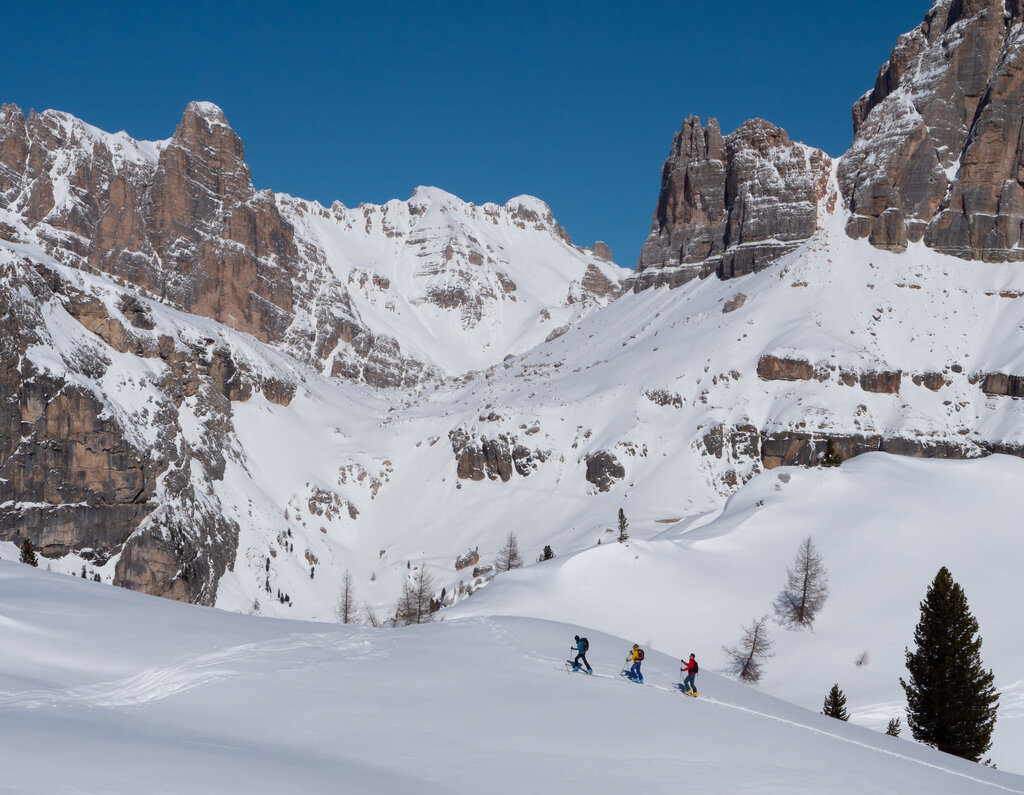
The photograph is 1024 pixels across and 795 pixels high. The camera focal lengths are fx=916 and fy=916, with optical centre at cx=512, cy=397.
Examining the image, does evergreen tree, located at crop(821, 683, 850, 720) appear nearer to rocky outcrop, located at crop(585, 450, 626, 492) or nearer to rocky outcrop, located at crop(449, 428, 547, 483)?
rocky outcrop, located at crop(585, 450, 626, 492)

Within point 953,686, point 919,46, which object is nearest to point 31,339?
point 953,686

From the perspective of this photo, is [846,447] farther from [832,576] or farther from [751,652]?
[751,652]

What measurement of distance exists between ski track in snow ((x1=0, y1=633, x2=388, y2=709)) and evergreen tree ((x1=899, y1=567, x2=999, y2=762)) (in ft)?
74.2

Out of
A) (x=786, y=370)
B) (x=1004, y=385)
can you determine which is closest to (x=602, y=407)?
(x=786, y=370)

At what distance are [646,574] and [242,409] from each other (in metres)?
75.2

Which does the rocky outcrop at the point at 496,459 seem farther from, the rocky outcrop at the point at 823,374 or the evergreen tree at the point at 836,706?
the evergreen tree at the point at 836,706

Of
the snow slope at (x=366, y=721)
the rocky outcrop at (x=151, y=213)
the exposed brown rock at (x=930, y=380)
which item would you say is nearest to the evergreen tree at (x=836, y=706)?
the snow slope at (x=366, y=721)

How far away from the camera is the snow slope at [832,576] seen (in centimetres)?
4750

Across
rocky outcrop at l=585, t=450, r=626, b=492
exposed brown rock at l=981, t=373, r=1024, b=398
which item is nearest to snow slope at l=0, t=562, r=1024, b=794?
rocky outcrop at l=585, t=450, r=626, b=492

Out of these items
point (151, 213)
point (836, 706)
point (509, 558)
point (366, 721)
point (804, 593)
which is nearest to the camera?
point (366, 721)

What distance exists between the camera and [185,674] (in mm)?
21609

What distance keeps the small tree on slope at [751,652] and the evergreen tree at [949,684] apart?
36.1 feet

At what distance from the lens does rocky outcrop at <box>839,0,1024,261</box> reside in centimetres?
12900

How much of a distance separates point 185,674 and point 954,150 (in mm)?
143059
